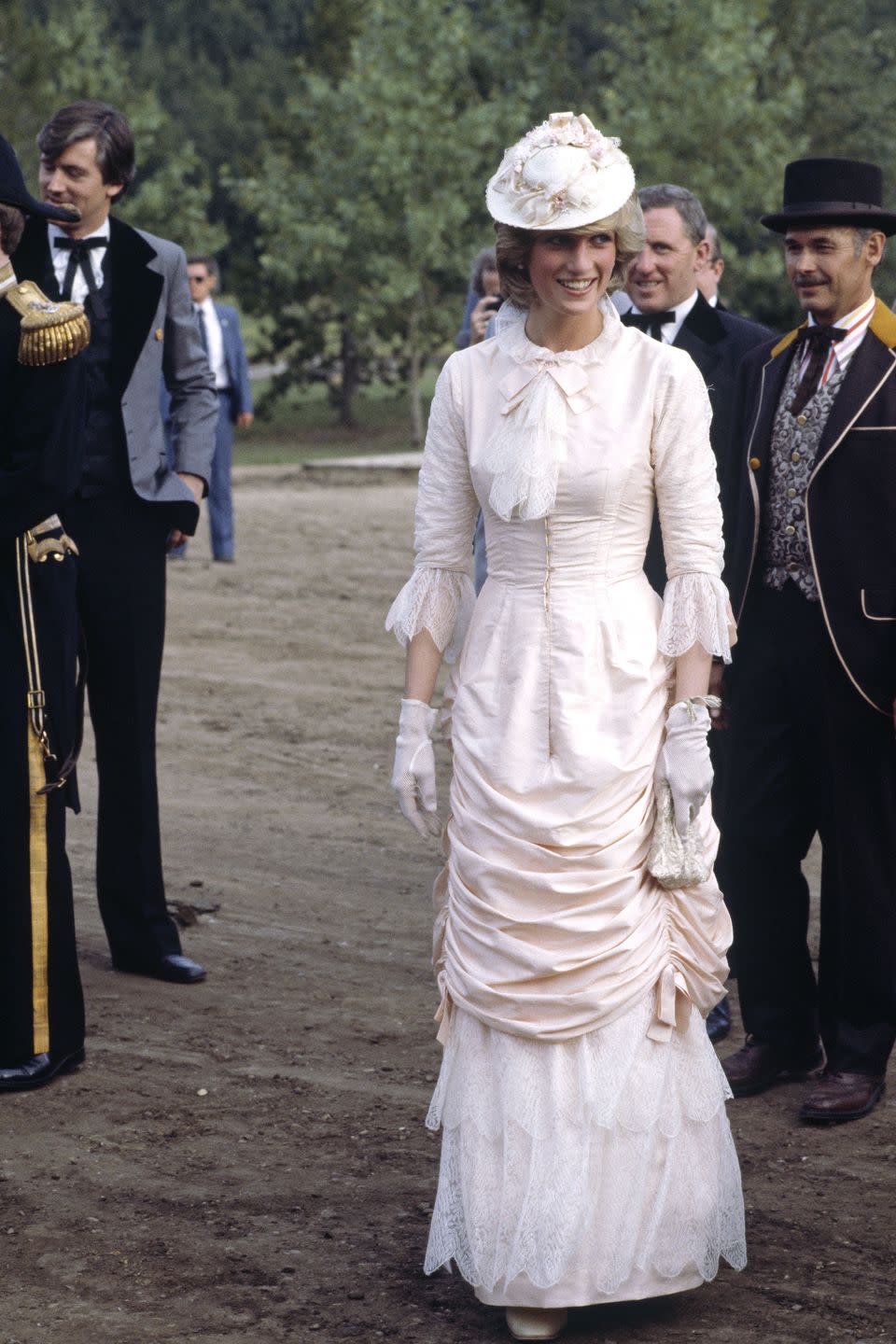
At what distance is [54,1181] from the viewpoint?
4590 millimetres

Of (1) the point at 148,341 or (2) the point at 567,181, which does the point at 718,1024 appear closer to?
(1) the point at 148,341

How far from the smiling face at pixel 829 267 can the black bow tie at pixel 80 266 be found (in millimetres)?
1987

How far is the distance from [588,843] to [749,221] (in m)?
29.7

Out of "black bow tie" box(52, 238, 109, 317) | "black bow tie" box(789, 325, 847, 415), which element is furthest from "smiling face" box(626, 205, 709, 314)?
A: "black bow tie" box(52, 238, 109, 317)

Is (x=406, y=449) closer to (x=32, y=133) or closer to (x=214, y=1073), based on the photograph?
(x=32, y=133)

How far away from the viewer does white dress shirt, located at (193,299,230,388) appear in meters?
14.9

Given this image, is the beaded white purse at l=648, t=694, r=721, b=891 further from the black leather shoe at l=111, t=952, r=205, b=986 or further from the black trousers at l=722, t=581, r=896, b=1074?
the black leather shoe at l=111, t=952, r=205, b=986

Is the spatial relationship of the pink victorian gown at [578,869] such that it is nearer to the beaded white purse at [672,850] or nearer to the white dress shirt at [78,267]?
the beaded white purse at [672,850]

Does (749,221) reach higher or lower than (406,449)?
higher

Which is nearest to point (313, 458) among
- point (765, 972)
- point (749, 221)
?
point (749, 221)

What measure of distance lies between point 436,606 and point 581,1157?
1101 millimetres

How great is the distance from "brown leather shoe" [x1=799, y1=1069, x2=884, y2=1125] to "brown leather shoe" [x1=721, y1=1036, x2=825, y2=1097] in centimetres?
18

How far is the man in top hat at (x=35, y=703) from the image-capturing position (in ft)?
16.6

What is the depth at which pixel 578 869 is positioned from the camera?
383 centimetres
